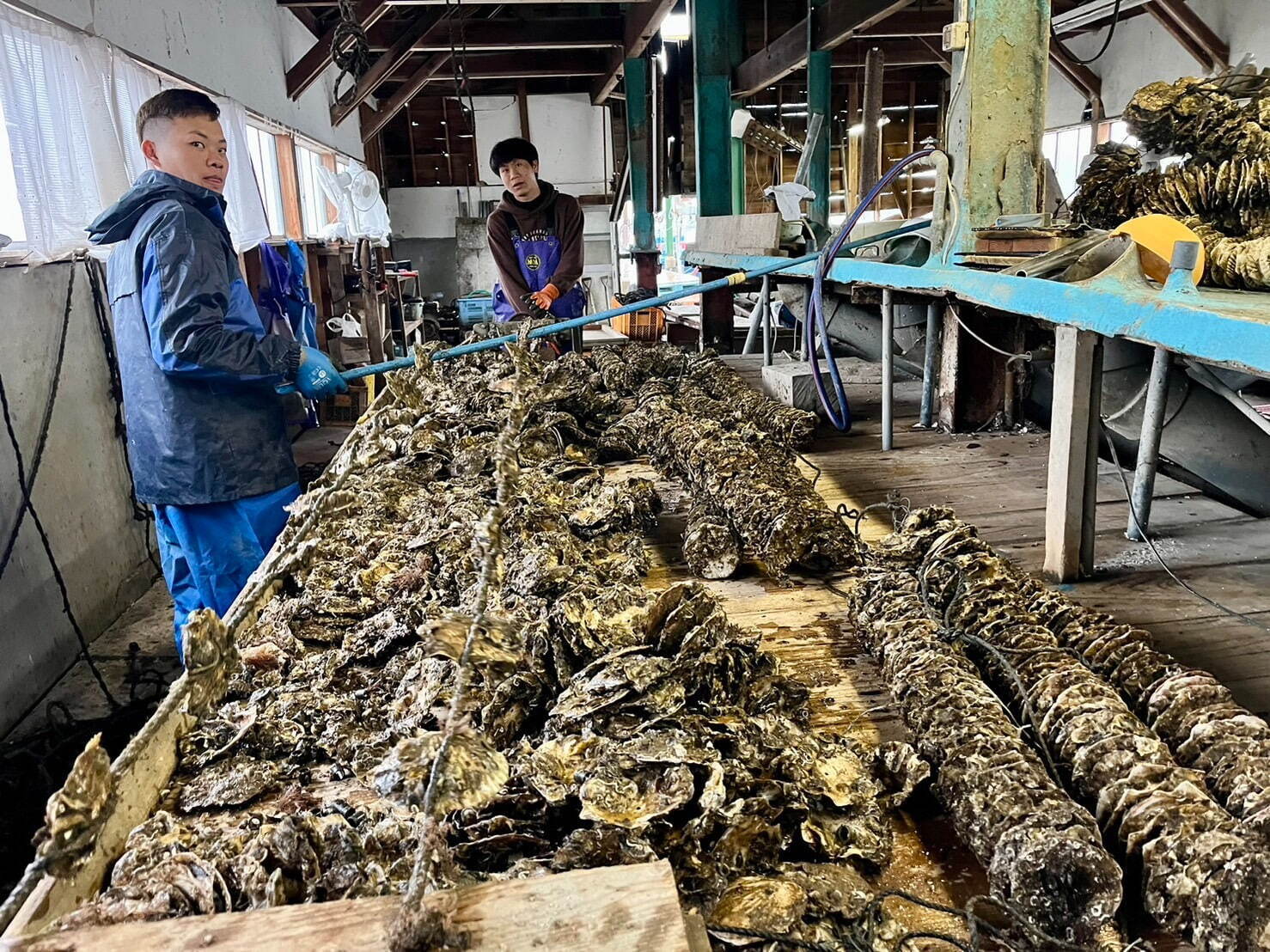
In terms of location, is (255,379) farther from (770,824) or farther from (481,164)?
(481,164)

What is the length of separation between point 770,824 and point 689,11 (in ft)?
29.6

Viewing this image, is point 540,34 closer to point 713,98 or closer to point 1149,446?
point 713,98

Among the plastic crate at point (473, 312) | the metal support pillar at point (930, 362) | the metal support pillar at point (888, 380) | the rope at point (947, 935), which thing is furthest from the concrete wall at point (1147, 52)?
the rope at point (947, 935)

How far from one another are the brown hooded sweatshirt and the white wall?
263 cm

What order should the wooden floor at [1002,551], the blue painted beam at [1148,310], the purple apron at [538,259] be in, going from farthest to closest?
the purple apron at [538,259], the blue painted beam at [1148,310], the wooden floor at [1002,551]

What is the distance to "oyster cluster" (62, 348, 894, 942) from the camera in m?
1.41

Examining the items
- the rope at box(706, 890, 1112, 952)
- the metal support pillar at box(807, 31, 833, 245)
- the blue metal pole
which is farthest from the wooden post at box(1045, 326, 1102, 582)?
the metal support pillar at box(807, 31, 833, 245)

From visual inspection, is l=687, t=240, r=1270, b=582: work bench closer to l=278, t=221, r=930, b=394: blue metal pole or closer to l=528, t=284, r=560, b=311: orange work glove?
l=278, t=221, r=930, b=394: blue metal pole

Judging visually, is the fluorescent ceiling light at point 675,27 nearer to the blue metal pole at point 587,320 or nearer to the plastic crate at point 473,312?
the blue metal pole at point 587,320

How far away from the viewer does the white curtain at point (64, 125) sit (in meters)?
4.30

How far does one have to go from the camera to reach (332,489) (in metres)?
2.60

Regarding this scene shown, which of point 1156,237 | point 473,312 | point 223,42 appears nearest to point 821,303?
point 1156,237

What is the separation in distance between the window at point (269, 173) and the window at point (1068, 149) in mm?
12565

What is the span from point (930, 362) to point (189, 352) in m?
3.53
